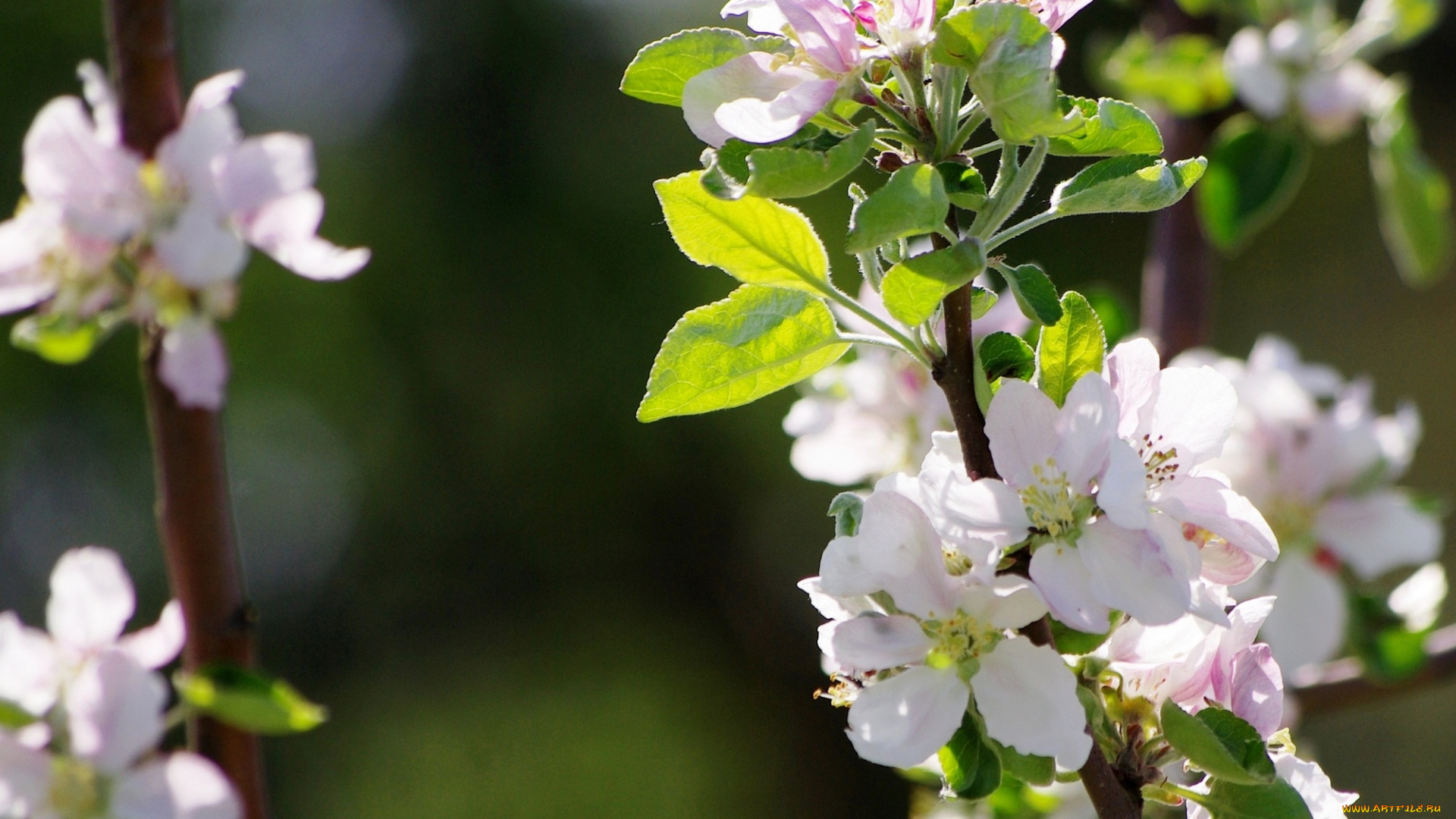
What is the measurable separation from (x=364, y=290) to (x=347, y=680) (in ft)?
4.67

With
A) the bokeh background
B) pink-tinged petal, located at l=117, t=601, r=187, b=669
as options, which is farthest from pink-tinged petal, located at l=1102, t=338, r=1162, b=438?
the bokeh background

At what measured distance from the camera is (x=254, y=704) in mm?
542

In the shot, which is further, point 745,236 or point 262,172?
point 262,172

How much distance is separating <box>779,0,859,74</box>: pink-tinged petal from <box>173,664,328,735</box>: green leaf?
33cm

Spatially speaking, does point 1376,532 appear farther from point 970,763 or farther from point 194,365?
point 194,365

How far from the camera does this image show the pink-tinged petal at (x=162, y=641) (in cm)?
61

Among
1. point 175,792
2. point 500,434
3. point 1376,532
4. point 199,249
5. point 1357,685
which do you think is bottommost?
point 500,434

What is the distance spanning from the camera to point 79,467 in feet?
13.6

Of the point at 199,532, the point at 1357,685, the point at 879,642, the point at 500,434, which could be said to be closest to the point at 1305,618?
the point at 1357,685

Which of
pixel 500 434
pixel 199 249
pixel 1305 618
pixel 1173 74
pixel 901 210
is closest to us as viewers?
pixel 901 210

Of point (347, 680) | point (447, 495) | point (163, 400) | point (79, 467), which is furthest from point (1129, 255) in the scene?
point (163, 400)

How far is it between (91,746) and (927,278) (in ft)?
1.34

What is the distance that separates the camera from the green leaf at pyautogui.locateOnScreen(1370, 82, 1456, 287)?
1206 millimetres

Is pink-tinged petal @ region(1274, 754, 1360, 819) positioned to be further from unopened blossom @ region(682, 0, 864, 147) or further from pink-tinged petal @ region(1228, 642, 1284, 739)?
unopened blossom @ region(682, 0, 864, 147)
